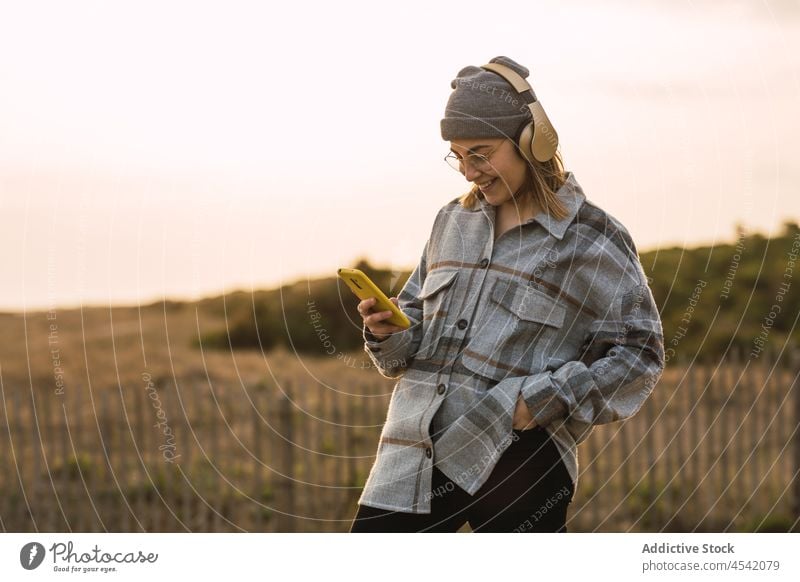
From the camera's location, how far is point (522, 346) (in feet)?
10.1

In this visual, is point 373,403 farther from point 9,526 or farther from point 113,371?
point 113,371

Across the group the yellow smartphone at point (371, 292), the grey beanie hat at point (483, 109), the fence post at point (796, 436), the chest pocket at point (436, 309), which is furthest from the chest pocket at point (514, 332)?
the fence post at point (796, 436)

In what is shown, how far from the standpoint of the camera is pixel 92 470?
300 inches

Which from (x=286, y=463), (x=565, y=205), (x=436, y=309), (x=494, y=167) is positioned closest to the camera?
(x=494, y=167)

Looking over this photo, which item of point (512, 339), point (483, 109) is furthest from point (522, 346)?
point (483, 109)

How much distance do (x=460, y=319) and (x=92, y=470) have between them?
17.2ft

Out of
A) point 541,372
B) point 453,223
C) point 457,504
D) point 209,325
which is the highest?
point 453,223

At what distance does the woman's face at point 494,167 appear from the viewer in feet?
9.73

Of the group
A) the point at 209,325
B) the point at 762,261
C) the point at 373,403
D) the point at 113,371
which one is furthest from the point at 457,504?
the point at 209,325

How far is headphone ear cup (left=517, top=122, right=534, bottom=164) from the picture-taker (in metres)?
2.98

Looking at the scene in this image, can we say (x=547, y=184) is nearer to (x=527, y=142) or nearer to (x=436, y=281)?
(x=527, y=142)

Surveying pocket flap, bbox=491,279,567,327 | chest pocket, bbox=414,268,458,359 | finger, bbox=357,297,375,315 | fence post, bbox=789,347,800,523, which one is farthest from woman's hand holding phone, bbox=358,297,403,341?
fence post, bbox=789,347,800,523

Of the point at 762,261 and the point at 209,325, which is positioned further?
the point at 209,325

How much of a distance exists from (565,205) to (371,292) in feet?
2.00
